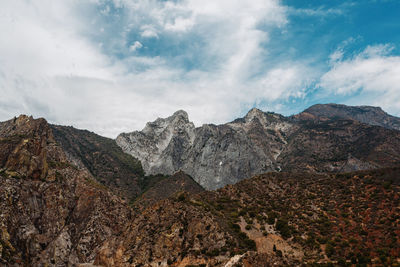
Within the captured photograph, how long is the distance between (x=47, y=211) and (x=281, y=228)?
6883cm

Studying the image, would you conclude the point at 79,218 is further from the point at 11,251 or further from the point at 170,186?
the point at 170,186

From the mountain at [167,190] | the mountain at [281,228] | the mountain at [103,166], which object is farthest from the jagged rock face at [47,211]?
the mountain at [103,166]

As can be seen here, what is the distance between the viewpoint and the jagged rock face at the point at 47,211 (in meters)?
61.0

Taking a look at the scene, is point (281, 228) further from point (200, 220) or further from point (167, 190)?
point (167, 190)

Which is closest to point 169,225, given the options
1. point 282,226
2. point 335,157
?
point 282,226

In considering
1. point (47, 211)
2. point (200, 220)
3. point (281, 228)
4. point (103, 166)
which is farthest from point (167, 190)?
point (281, 228)

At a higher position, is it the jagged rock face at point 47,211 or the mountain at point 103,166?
the mountain at point 103,166

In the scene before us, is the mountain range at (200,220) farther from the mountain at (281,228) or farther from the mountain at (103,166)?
the mountain at (103,166)

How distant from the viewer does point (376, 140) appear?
6211 inches

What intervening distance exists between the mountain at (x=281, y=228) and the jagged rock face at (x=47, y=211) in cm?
1441

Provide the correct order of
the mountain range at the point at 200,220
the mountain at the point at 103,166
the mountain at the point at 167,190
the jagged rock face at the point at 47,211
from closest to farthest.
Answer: the mountain range at the point at 200,220
the jagged rock face at the point at 47,211
the mountain at the point at 167,190
the mountain at the point at 103,166

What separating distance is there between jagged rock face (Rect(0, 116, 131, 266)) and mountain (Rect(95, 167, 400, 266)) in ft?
47.3

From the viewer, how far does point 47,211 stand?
75875mm

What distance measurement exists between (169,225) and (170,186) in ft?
339
